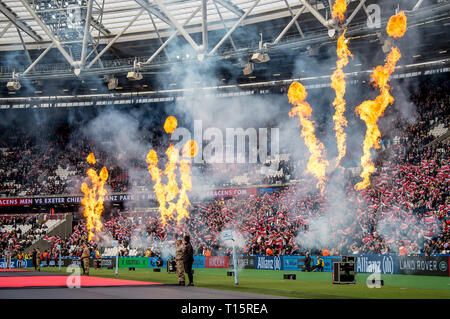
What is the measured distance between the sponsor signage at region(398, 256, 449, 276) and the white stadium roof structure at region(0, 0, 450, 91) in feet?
40.3

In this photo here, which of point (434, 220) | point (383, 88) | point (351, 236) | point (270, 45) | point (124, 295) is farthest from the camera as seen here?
point (383, 88)

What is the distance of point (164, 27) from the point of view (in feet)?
140

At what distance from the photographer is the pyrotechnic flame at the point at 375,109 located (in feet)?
119

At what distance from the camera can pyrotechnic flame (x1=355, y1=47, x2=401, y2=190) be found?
36281 mm

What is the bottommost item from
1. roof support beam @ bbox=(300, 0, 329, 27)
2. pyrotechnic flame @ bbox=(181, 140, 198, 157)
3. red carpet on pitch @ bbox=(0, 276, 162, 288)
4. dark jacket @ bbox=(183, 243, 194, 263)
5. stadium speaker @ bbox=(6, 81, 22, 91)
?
red carpet on pitch @ bbox=(0, 276, 162, 288)

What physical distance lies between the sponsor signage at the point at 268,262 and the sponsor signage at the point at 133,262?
9362mm

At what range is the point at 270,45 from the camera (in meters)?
34.2

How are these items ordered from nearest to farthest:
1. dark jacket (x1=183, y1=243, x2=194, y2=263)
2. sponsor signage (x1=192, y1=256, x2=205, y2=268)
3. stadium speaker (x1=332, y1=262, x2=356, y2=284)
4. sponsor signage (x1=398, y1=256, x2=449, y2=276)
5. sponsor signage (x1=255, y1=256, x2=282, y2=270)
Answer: dark jacket (x1=183, y1=243, x2=194, y2=263)
stadium speaker (x1=332, y1=262, x2=356, y2=284)
sponsor signage (x1=398, y1=256, x2=449, y2=276)
sponsor signage (x1=255, y1=256, x2=282, y2=270)
sponsor signage (x1=192, y1=256, x2=205, y2=268)

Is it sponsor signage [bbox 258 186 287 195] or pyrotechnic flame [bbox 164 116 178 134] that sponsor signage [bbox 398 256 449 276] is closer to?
sponsor signage [bbox 258 186 287 195]

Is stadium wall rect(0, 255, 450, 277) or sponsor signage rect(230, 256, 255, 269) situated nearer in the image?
stadium wall rect(0, 255, 450, 277)

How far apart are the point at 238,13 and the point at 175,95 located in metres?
17.7

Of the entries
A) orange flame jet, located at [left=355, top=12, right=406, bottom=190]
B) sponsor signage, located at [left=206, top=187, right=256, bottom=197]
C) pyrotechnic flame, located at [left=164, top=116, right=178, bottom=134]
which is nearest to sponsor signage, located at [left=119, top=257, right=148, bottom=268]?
sponsor signage, located at [left=206, top=187, right=256, bottom=197]

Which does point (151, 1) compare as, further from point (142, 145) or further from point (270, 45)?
point (142, 145)
